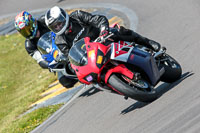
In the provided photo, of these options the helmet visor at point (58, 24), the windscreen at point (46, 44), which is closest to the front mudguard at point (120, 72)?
the helmet visor at point (58, 24)

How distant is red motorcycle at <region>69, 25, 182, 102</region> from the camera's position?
6.32 m

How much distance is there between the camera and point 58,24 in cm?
721

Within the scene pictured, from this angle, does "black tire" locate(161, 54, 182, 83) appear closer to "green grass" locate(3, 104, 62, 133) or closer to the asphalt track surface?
the asphalt track surface

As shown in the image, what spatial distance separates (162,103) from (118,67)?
32.5 inches

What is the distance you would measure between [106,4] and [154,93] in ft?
34.1

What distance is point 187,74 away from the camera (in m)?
7.26

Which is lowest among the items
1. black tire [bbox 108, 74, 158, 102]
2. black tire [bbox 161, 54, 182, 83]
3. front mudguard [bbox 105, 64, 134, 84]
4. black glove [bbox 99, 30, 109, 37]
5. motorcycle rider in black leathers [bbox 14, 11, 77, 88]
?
motorcycle rider in black leathers [bbox 14, 11, 77, 88]

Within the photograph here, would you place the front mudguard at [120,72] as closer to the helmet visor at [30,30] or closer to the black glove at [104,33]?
the black glove at [104,33]

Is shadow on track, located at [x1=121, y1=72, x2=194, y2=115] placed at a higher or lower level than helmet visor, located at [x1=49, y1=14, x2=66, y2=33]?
lower

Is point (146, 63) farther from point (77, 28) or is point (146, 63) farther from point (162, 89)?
point (77, 28)

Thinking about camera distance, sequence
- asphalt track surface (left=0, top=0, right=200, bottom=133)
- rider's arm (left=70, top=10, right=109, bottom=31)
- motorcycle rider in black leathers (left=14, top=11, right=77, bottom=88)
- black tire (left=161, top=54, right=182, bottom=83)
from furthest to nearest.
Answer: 1. motorcycle rider in black leathers (left=14, top=11, right=77, bottom=88)
2. rider's arm (left=70, top=10, right=109, bottom=31)
3. black tire (left=161, top=54, right=182, bottom=83)
4. asphalt track surface (left=0, top=0, right=200, bottom=133)

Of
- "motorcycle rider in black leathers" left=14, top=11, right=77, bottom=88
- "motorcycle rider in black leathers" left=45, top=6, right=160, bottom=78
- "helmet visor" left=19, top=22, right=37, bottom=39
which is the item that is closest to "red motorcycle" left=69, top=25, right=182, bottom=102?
"motorcycle rider in black leathers" left=45, top=6, right=160, bottom=78

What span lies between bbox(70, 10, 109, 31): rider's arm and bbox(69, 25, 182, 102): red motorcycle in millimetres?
540

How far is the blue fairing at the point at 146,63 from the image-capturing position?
263 inches
